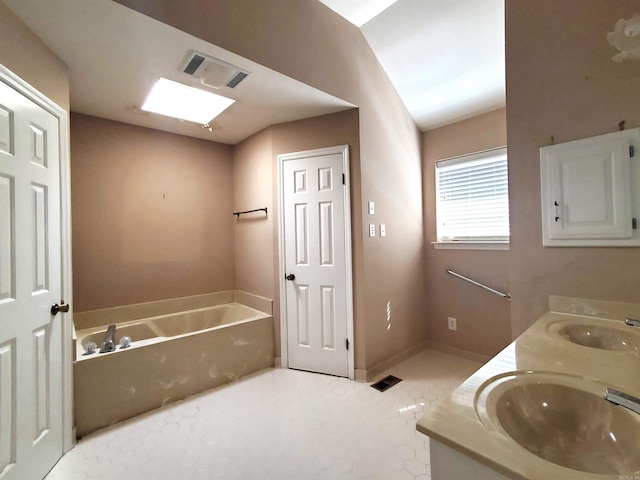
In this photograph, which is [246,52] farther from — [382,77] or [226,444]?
[226,444]

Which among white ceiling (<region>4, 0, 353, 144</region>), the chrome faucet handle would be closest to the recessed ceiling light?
white ceiling (<region>4, 0, 353, 144</region>)

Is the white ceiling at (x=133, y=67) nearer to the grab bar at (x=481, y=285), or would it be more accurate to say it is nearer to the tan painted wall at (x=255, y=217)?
the tan painted wall at (x=255, y=217)

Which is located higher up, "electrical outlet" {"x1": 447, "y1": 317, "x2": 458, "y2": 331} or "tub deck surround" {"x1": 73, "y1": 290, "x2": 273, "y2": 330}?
"tub deck surround" {"x1": 73, "y1": 290, "x2": 273, "y2": 330}

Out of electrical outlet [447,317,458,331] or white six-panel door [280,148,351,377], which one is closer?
white six-panel door [280,148,351,377]

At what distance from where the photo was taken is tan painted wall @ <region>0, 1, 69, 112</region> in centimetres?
132

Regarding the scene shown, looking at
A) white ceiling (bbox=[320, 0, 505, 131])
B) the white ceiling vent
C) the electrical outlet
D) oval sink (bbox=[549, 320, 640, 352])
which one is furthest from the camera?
the electrical outlet

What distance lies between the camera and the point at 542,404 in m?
0.81

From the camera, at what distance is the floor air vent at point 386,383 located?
2.28 meters

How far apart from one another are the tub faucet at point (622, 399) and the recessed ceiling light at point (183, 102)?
2.50 meters

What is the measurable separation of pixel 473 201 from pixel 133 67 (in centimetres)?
287

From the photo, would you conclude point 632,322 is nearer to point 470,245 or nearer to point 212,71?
point 470,245

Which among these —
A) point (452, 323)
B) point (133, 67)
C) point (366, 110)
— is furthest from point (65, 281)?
point (452, 323)

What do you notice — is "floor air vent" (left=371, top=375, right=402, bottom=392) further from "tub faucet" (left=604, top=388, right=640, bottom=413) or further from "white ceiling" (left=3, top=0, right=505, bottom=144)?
"white ceiling" (left=3, top=0, right=505, bottom=144)

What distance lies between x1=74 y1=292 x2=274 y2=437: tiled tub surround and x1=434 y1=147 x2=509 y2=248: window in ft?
6.52
